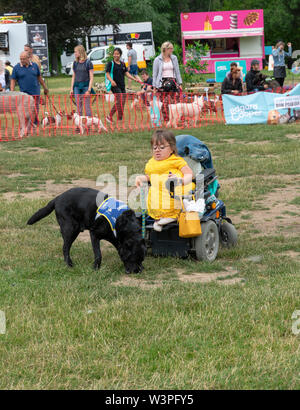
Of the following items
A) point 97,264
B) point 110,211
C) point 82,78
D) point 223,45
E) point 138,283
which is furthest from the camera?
point 223,45

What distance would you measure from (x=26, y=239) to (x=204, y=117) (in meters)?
11.2

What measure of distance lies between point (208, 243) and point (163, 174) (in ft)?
2.61

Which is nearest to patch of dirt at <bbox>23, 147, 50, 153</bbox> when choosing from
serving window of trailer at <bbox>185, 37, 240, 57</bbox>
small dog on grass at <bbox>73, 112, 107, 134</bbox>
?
small dog on grass at <bbox>73, 112, 107, 134</bbox>

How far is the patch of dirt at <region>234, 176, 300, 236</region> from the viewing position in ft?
22.7

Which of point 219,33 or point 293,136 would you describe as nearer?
point 293,136

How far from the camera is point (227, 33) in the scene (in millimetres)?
41250

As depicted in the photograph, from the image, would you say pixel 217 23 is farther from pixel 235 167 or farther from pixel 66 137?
pixel 235 167

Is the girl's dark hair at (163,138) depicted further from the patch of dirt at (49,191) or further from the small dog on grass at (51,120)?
the small dog on grass at (51,120)

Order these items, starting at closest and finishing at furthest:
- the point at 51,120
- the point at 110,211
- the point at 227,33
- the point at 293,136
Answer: the point at 110,211 → the point at 293,136 → the point at 51,120 → the point at 227,33

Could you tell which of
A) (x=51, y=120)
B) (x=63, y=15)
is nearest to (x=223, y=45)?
(x=63, y=15)

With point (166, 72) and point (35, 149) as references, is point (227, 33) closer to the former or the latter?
point (166, 72)

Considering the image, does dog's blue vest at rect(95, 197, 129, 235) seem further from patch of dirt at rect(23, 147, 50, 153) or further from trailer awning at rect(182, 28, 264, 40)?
trailer awning at rect(182, 28, 264, 40)

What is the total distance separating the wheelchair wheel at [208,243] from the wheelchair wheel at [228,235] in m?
0.35
